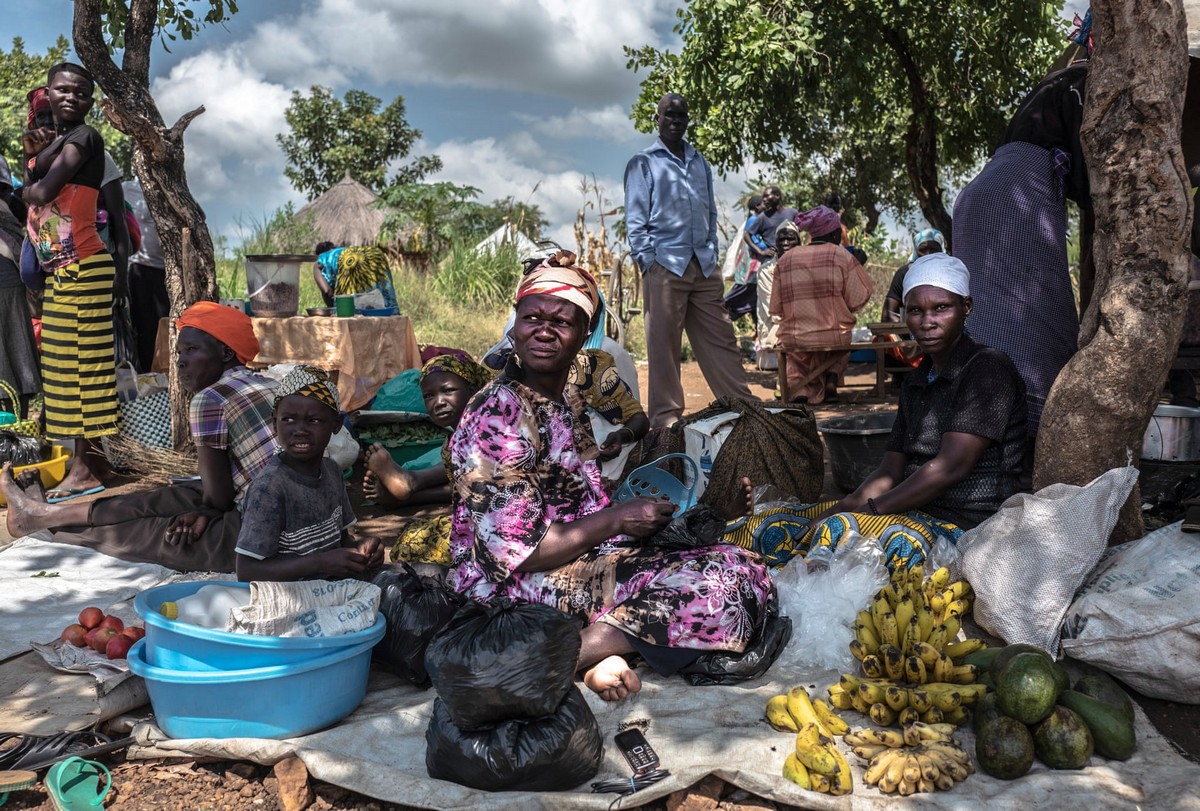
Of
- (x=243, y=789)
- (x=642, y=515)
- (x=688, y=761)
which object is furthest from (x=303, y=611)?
(x=688, y=761)

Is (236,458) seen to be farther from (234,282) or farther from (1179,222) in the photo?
(234,282)

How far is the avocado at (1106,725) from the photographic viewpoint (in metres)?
2.39

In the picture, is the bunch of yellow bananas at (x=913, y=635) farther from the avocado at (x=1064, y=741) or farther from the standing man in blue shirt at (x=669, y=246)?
the standing man in blue shirt at (x=669, y=246)

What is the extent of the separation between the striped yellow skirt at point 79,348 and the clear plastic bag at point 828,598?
4.40 m

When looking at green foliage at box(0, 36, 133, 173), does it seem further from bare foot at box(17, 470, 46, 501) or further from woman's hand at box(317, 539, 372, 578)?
woman's hand at box(317, 539, 372, 578)

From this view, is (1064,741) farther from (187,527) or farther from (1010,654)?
(187,527)

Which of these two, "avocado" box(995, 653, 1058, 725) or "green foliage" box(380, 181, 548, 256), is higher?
"green foliage" box(380, 181, 548, 256)

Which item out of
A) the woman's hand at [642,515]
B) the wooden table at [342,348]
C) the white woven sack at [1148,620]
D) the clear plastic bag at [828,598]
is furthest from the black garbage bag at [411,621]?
the wooden table at [342,348]

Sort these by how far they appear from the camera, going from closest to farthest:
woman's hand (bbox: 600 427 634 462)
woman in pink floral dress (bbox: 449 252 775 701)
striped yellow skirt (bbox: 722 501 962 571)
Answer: woman in pink floral dress (bbox: 449 252 775 701), striped yellow skirt (bbox: 722 501 962 571), woman's hand (bbox: 600 427 634 462)

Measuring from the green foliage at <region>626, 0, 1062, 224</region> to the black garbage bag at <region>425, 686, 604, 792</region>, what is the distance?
6.81 meters

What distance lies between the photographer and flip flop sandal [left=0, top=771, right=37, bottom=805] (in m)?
2.44

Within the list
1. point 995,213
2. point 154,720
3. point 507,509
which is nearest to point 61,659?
point 154,720

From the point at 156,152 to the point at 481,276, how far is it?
9.26m

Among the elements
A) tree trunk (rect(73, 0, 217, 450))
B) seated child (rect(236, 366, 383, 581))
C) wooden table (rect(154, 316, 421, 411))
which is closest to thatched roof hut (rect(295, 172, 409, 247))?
wooden table (rect(154, 316, 421, 411))
